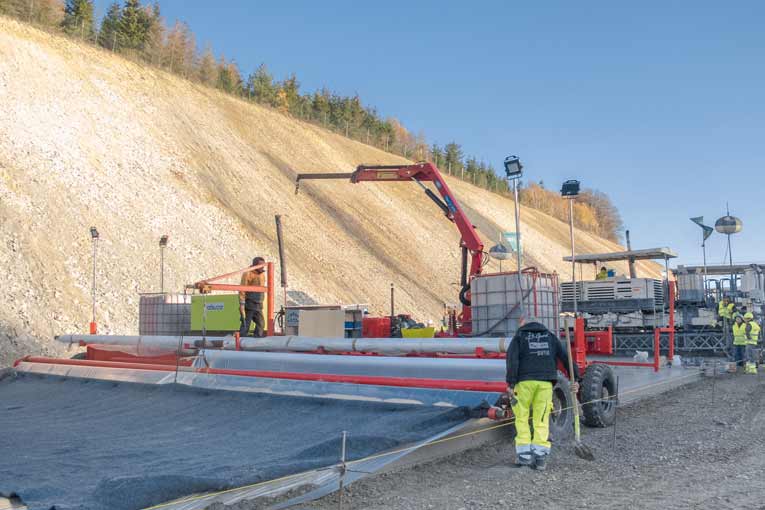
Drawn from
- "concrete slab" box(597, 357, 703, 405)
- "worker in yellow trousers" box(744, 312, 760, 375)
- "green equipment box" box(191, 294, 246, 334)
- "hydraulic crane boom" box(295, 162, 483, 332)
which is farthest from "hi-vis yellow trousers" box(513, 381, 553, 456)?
"worker in yellow trousers" box(744, 312, 760, 375)

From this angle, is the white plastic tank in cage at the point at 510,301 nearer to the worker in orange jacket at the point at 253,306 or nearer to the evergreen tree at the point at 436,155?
the worker in orange jacket at the point at 253,306

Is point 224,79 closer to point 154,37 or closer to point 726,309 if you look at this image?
point 154,37

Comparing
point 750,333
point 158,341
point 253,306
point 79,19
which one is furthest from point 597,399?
point 79,19

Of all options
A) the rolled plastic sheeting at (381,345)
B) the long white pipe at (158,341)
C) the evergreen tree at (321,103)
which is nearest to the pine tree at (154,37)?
the evergreen tree at (321,103)

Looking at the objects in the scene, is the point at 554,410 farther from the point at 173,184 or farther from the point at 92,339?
the point at 173,184

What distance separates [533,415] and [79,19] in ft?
147

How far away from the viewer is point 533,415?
6598 mm

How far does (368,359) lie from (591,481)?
330 centimetres

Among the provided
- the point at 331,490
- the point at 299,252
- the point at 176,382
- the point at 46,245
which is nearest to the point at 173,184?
the point at 299,252

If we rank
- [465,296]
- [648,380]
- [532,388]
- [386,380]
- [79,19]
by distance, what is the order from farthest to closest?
[79,19]
[465,296]
[648,380]
[386,380]
[532,388]

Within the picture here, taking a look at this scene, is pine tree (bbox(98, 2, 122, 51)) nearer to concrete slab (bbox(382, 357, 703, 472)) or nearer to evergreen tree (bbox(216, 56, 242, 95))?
evergreen tree (bbox(216, 56, 242, 95))

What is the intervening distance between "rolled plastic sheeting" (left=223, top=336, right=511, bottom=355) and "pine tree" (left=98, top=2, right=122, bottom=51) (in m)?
34.6

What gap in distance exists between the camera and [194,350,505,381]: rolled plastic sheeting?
25.7 ft

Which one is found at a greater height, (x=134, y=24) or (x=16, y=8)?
(x=134, y=24)
